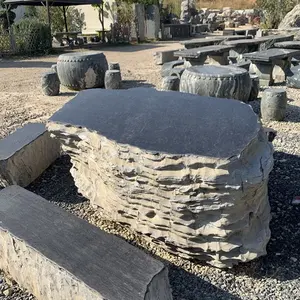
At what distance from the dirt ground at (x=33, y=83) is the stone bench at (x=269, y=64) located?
197cm

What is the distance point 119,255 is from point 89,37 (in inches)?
646

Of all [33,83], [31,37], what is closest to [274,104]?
[33,83]

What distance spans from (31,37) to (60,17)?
5.30 meters

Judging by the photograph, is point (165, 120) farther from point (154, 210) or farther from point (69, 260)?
point (69, 260)

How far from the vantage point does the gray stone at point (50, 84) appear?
→ 21.7ft

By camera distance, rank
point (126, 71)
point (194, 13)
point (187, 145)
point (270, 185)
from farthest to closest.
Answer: point (194, 13)
point (126, 71)
point (270, 185)
point (187, 145)

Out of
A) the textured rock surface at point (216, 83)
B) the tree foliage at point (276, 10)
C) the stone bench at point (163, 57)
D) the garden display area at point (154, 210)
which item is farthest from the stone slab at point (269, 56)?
the tree foliage at point (276, 10)

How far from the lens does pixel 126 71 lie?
8992 millimetres

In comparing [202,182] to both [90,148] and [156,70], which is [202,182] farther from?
[156,70]

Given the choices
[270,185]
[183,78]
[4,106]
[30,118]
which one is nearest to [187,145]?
[270,185]

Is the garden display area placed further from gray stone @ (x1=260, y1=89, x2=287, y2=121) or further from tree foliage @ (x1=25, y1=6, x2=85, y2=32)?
tree foliage @ (x1=25, y1=6, x2=85, y2=32)

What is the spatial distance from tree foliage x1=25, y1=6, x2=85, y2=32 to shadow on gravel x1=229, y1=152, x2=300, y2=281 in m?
16.0

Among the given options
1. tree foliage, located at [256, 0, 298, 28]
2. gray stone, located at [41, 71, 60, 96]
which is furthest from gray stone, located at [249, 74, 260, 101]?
tree foliage, located at [256, 0, 298, 28]

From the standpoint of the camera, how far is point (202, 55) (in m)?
7.14
